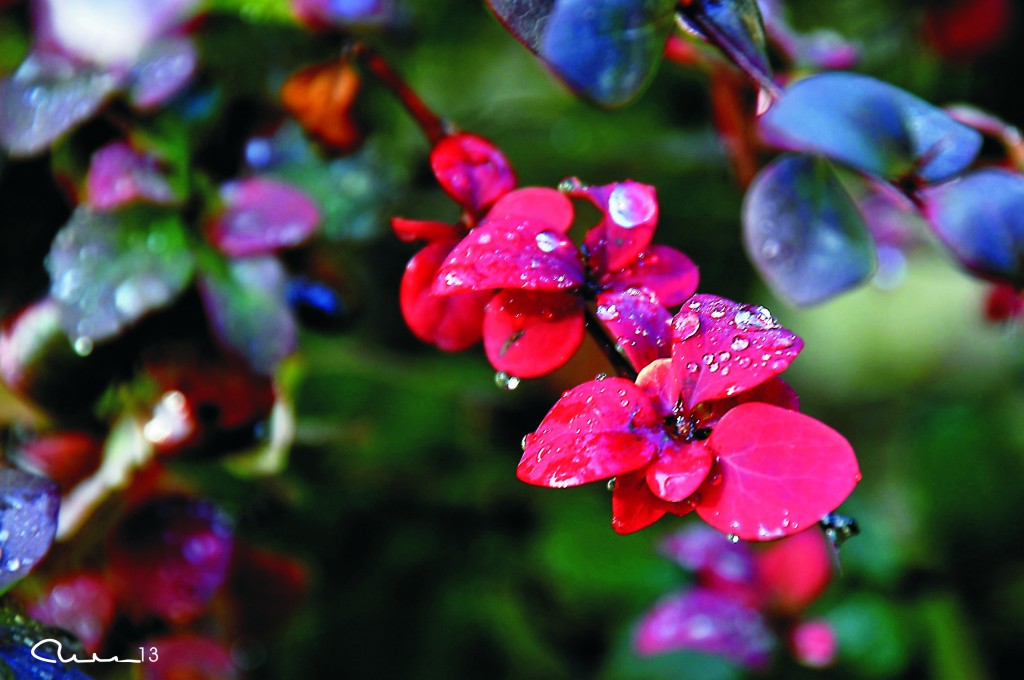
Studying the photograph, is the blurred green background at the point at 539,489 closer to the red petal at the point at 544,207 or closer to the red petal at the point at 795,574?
the red petal at the point at 795,574

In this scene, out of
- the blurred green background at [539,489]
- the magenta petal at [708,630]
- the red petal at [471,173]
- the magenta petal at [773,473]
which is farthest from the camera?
the blurred green background at [539,489]

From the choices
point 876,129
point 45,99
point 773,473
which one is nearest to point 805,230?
point 876,129

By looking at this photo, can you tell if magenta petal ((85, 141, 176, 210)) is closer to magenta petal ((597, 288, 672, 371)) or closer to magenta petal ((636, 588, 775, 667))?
magenta petal ((597, 288, 672, 371))

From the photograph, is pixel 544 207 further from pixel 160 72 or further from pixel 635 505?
pixel 160 72

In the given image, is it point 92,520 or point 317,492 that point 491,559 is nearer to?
point 317,492

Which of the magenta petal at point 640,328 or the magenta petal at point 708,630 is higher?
the magenta petal at point 640,328

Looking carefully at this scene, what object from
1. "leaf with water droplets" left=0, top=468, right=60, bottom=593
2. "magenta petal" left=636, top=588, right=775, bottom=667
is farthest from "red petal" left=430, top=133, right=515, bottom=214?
"magenta petal" left=636, top=588, right=775, bottom=667

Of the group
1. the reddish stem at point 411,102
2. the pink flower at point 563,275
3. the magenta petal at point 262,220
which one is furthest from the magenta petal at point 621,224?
the magenta petal at point 262,220
